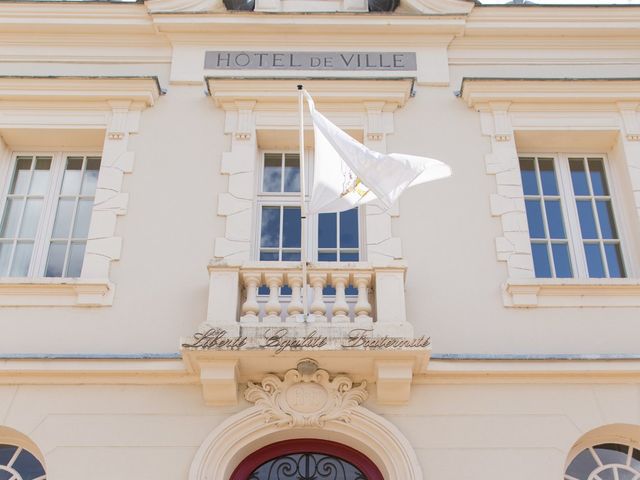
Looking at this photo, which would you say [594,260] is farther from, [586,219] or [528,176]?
[528,176]

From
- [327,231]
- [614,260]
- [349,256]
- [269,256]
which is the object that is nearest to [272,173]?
[327,231]

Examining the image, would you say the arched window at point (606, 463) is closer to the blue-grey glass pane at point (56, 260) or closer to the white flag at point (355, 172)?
the white flag at point (355, 172)

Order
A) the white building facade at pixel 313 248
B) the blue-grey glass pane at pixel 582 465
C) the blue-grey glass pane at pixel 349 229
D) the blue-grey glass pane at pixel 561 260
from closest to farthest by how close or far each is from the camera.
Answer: the white building facade at pixel 313 248, the blue-grey glass pane at pixel 582 465, the blue-grey glass pane at pixel 561 260, the blue-grey glass pane at pixel 349 229

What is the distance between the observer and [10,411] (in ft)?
25.2

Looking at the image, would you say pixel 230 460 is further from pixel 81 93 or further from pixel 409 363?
pixel 81 93

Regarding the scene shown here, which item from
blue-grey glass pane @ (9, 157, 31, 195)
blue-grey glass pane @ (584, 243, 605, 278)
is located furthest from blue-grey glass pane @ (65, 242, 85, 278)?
blue-grey glass pane @ (584, 243, 605, 278)

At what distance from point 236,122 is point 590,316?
14.6 feet

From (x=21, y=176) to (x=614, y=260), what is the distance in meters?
6.81

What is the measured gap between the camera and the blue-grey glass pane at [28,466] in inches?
303

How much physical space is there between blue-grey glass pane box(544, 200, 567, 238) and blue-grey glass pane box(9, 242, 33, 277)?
574 cm

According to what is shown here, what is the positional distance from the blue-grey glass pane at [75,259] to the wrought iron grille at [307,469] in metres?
2.99

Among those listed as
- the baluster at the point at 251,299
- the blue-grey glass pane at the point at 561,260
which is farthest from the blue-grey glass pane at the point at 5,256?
the blue-grey glass pane at the point at 561,260

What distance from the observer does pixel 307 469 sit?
7.75 metres

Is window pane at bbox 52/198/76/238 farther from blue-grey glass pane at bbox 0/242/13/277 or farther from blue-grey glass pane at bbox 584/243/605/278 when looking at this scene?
blue-grey glass pane at bbox 584/243/605/278
